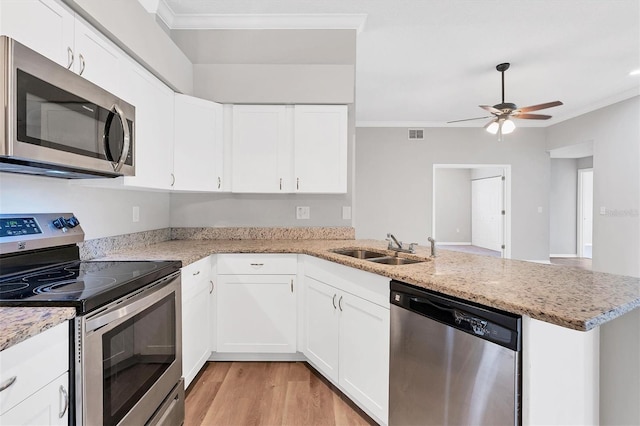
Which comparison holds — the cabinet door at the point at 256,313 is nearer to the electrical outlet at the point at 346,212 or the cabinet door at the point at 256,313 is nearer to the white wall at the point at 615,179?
the electrical outlet at the point at 346,212

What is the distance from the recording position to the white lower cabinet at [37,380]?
0.73 meters

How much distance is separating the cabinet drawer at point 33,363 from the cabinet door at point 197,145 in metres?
1.51

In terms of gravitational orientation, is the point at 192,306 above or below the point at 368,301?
below

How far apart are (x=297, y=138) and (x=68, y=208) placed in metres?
1.62

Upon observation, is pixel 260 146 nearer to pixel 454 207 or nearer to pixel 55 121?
pixel 55 121

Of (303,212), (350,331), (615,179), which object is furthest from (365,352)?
(615,179)

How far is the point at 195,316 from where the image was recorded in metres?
1.96

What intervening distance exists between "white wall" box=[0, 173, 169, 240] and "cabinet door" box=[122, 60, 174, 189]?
0.91ft

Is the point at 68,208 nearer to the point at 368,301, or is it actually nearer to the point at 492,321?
the point at 368,301

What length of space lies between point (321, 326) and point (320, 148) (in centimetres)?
142

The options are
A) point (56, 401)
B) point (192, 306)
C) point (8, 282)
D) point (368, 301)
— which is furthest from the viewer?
point (192, 306)

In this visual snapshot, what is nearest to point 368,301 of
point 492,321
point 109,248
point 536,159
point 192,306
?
point 492,321

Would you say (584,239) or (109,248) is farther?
(584,239)

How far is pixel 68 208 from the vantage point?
1644 millimetres
